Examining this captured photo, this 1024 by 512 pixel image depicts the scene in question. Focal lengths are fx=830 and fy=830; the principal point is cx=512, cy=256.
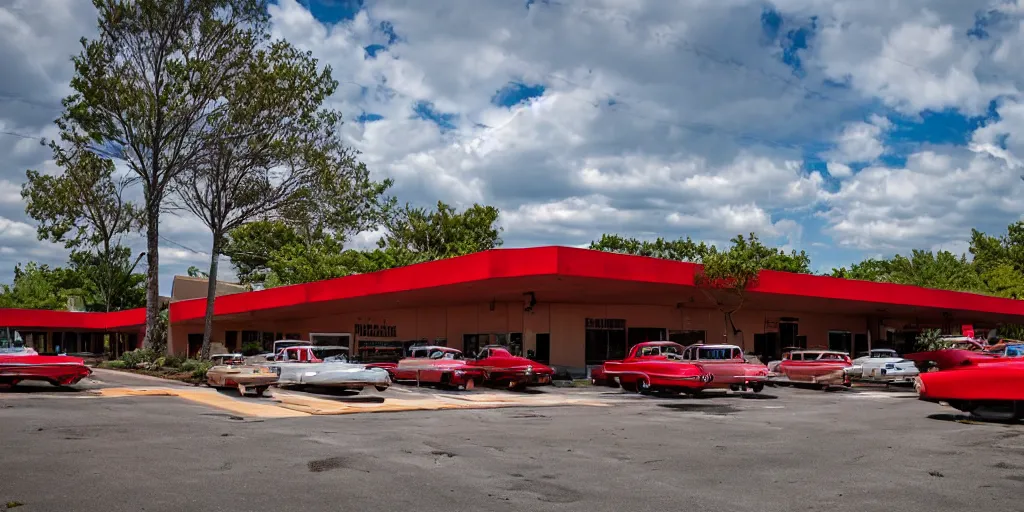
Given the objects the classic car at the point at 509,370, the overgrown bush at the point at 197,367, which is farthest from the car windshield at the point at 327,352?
the overgrown bush at the point at 197,367

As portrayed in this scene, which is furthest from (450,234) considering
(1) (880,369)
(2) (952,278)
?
(2) (952,278)

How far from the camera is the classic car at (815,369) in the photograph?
2891cm

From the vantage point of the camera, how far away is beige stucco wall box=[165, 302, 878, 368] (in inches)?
1344

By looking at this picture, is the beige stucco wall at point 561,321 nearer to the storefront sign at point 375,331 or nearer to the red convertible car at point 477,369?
the storefront sign at point 375,331

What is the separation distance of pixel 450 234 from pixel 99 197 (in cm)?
2494

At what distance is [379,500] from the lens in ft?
27.0

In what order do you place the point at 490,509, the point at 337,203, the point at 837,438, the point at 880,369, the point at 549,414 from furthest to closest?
the point at 337,203 → the point at 880,369 → the point at 549,414 → the point at 837,438 → the point at 490,509

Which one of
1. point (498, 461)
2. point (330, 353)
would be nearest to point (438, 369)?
point (330, 353)

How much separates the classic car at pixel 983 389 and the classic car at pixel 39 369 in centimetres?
2183

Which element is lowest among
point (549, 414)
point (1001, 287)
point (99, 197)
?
point (549, 414)

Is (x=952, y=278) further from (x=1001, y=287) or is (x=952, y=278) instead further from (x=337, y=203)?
(x=337, y=203)

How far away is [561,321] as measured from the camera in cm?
3434

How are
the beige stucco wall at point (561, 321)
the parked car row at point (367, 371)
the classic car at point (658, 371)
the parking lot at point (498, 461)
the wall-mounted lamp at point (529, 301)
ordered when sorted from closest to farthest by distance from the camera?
the parking lot at point (498, 461) < the parked car row at point (367, 371) < the classic car at point (658, 371) < the wall-mounted lamp at point (529, 301) < the beige stucco wall at point (561, 321)

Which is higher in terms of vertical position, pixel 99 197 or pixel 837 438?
pixel 99 197
